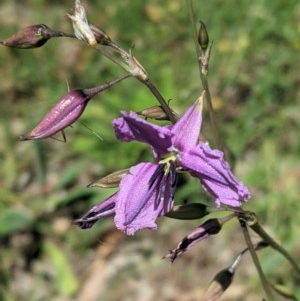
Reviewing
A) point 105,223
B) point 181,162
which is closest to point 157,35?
point 105,223

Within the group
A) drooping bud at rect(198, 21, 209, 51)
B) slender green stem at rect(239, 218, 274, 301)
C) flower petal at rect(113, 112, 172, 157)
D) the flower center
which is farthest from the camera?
slender green stem at rect(239, 218, 274, 301)

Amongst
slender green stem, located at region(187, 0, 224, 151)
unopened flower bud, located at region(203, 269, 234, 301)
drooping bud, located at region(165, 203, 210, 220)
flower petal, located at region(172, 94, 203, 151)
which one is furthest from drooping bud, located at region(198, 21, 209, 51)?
unopened flower bud, located at region(203, 269, 234, 301)

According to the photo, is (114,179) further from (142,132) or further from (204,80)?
(204,80)

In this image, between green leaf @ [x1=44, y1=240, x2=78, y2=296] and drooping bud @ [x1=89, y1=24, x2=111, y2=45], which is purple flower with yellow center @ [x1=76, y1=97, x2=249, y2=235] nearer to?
drooping bud @ [x1=89, y1=24, x2=111, y2=45]

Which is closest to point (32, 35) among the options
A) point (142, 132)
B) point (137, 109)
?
point (142, 132)

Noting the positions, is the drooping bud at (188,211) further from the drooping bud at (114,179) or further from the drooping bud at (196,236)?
the drooping bud at (114,179)

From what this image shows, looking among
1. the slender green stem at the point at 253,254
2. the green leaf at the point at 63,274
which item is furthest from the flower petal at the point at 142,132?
the green leaf at the point at 63,274

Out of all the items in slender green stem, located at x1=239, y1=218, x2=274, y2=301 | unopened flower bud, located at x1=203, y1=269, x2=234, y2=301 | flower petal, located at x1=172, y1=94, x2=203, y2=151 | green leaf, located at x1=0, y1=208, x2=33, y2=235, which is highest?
flower petal, located at x1=172, y1=94, x2=203, y2=151
